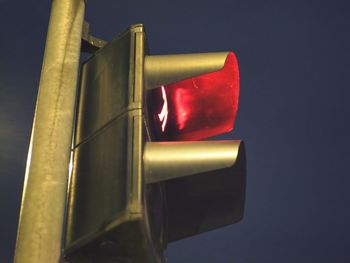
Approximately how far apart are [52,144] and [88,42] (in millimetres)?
816

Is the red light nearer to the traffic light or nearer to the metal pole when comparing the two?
the traffic light

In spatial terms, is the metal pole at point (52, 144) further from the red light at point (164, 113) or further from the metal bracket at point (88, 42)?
the red light at point (164, 113)

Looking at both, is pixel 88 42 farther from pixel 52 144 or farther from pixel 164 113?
pixel 52 144

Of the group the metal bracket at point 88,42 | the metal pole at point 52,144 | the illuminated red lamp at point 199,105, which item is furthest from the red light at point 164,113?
the metal pole at point 52,144

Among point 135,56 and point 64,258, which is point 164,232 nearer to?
point 64,258

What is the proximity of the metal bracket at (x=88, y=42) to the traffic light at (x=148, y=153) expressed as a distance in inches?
4.8

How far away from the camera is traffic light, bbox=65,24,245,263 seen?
182 cm

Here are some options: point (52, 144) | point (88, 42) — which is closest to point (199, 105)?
point (88, 42)

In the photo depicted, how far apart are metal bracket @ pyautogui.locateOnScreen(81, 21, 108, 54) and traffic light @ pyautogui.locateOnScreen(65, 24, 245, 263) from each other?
0.40 ft

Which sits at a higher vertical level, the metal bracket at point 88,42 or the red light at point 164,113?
the metal bracket at point 88,42

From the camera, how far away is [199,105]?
2.65 m

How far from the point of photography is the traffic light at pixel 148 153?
182 cm

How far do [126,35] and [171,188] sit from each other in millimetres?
791

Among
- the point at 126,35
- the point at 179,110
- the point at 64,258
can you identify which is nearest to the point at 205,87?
the point at 179,110
